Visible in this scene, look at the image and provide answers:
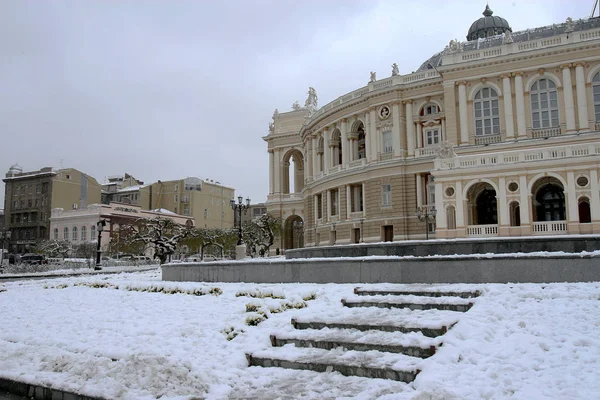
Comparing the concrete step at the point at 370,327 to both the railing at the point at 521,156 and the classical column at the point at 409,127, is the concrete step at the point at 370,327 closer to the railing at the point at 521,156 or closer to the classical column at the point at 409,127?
the railing at the point at 521,156

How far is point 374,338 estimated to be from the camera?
29.3 feet

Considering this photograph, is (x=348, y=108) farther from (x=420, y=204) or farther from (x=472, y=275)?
(x=472, y=275)

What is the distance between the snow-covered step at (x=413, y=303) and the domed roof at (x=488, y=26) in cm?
4976

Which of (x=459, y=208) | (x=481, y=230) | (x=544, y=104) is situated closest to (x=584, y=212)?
(x=481, y=230)

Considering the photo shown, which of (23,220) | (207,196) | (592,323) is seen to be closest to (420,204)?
(592,323)

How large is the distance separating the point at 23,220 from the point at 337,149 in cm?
6366

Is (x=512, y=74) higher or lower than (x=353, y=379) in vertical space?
higher

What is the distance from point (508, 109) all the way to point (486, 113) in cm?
169

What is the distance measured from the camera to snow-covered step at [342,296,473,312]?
10.5 m

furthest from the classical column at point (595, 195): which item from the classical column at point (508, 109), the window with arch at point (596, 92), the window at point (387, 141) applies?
the window at point (387, 141)

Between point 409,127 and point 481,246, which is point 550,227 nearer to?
point 409,127

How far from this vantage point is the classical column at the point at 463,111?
40250 mm

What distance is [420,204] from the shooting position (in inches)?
1731

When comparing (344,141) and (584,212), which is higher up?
(344,141)
